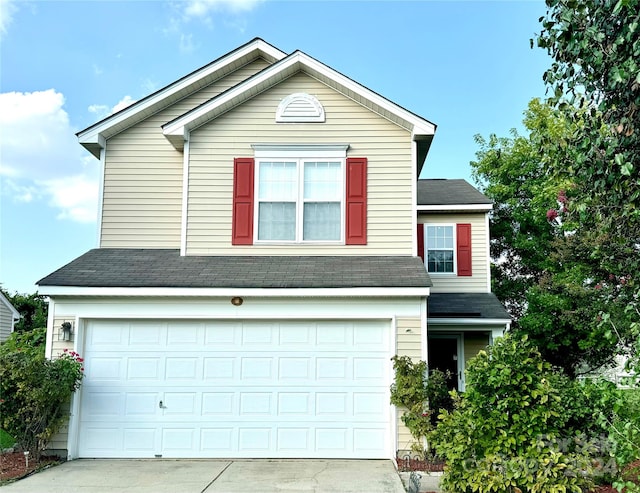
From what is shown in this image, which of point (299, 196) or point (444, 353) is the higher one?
point (299, 196)

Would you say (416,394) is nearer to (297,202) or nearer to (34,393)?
(297,202)

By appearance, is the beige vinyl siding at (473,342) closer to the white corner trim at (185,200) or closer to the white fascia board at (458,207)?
the white fascia board at (458,207)

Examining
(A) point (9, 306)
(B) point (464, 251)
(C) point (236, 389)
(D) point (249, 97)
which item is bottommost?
(C) point (236, 389)

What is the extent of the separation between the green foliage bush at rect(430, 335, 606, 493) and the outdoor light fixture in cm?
593

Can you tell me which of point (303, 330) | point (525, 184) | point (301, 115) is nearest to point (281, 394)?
point (303, 330)

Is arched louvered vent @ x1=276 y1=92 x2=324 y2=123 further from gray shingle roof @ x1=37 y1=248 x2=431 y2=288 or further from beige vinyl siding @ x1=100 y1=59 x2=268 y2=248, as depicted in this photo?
gray shingle roof @ x1=37 y1=248 x2=431 y2=288

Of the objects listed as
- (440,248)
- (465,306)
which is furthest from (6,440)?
(440,248)

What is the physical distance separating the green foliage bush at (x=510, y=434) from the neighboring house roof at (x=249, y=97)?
4.78m

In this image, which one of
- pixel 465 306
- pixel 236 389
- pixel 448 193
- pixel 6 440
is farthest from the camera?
pixel 448 193

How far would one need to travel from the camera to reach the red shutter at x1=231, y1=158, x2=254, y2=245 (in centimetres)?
995

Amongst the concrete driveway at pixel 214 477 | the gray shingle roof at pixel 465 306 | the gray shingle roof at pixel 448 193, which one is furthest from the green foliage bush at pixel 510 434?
the gray shingle roof at pixel 448 193

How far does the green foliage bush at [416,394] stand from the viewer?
26.5 ft

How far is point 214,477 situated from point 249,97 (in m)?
6.62

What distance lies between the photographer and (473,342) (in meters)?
12.3
